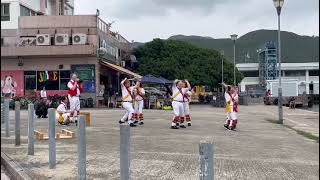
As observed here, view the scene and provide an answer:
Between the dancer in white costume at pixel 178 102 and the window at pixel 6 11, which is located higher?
the window at pixel 6 11

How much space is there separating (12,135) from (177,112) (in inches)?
228

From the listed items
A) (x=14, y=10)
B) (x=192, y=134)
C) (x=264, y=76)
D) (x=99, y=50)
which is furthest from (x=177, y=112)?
(x=264, y=76)

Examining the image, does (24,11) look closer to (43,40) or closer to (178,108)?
(43,40)

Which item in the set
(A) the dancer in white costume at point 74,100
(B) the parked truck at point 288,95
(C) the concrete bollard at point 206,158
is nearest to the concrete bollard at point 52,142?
(C) the concrete bollard at point 206,158

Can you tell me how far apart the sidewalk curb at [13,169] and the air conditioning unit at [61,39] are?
3290 centimetres

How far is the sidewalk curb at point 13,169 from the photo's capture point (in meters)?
10.7

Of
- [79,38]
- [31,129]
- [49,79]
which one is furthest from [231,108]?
[49,79]

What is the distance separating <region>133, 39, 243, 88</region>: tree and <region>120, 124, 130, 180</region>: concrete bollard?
52.9 metres

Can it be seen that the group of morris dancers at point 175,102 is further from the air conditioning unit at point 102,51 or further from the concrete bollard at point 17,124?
the air conditioning unit at point 102,51

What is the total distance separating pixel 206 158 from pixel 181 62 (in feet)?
189

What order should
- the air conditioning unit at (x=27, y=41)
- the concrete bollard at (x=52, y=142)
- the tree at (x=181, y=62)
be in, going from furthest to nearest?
the tree at (x=181, y=62) < the air conditioning unit at (x=27, y=41) < the concrete bollard at (x=52, y=142)

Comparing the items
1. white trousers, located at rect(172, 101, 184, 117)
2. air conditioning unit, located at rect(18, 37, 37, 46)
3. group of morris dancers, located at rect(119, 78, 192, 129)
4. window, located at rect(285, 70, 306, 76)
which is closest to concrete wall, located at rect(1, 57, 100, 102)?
air conditioning unit, located at rect(18, 37, 37, 46)

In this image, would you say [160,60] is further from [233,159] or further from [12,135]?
[233,159]

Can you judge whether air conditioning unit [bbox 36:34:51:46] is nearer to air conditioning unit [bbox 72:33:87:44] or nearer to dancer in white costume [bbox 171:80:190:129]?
air conditioning unit [bbox 72:33:87:44]
